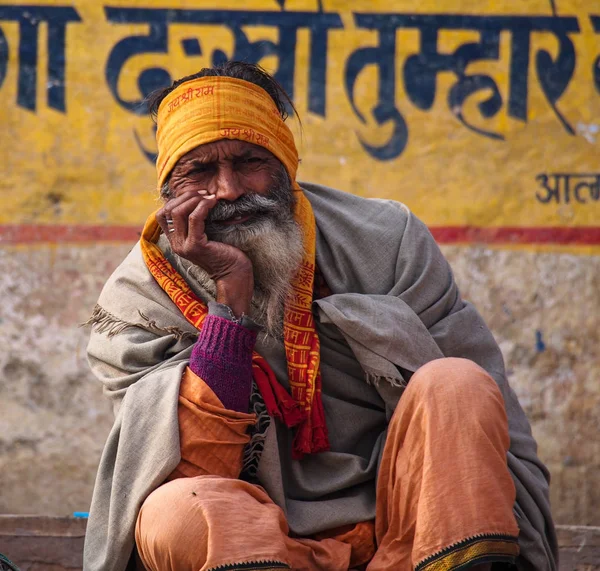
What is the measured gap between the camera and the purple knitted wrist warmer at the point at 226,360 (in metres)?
3.06

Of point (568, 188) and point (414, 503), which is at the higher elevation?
point (568, 188)

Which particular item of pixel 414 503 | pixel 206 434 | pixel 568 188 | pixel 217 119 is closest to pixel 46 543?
pixel 206 434

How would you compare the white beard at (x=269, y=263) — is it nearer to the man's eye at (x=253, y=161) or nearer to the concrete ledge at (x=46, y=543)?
the man's eye at (x=253, y=161)

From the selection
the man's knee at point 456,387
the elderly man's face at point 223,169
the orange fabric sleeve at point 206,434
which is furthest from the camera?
the elderly man's face at point 223,169

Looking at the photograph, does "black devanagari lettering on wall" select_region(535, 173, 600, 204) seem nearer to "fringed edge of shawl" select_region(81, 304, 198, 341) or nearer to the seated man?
the seated man

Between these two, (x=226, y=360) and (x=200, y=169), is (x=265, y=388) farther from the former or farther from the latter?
(x=200, y=169)

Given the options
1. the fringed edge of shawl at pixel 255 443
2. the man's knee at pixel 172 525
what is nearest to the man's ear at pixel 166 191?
the fringed edge of shawl at pixel 255 443

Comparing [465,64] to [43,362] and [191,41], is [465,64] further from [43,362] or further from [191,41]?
[43,362]

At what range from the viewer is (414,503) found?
283 cm

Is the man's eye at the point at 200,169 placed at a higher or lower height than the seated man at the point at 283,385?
higher

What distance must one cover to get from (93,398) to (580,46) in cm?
304

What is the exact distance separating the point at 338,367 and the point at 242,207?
58 centimetres

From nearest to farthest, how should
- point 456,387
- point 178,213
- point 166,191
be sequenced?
point 456,387 < point 178,213 < point 166,191

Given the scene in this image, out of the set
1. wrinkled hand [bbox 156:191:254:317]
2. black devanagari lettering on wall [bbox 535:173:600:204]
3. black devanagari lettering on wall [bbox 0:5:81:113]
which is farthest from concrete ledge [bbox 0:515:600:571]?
black devanagari lettering on wall [bbox 535:173:600:204]
